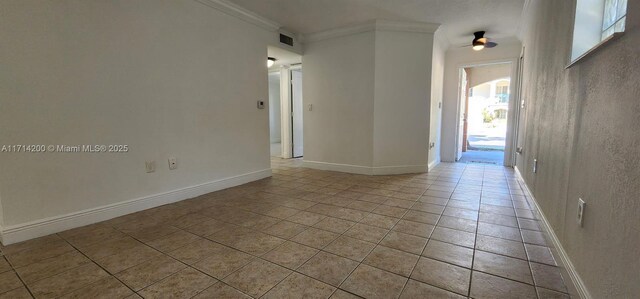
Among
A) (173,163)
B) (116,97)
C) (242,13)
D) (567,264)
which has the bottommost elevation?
(567,264)

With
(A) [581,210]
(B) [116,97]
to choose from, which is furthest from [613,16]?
(B) [116,97]

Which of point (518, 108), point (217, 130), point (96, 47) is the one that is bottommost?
point (217, 130)

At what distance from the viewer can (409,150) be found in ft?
15.0

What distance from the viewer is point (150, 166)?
2.83 metres

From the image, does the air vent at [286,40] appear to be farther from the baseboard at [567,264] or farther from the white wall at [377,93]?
the baseboard at [567,264]

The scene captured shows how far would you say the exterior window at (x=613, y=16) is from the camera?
1077mm

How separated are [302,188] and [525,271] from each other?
247cm

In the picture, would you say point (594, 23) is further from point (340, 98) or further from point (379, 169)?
point (340, 98)

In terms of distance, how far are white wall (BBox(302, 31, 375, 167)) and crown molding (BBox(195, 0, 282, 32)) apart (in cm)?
97

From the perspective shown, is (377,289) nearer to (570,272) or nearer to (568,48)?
(570,272)

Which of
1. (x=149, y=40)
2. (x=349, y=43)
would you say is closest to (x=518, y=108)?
(x=349, y=43)

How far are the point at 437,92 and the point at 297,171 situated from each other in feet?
9.74

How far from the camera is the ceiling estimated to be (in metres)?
3.52

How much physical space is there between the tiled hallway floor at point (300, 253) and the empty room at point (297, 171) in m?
0.02
